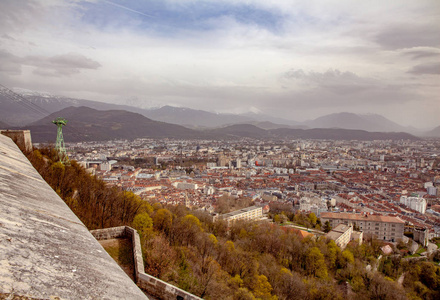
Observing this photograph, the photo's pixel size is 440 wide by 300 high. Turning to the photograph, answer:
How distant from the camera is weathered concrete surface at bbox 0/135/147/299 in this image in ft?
2.57

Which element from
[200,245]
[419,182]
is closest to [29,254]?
[200,245]

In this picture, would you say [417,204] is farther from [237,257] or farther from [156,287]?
[156,287]

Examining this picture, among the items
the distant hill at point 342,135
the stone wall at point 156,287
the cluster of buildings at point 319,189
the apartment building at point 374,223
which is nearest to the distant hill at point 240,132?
the distant hill at point 342,135

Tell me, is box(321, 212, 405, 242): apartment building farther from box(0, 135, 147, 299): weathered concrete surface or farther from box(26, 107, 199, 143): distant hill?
box(26, 107, 199, 143): distant hill

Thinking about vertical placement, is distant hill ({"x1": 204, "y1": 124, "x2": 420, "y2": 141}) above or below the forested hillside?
above

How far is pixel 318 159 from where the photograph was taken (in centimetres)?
5866

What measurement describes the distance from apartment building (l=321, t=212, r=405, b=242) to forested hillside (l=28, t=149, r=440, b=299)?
1.89 meters

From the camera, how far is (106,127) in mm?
96938

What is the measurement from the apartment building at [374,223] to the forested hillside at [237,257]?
1892 millimetres

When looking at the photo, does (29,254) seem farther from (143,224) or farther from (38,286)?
(143,224)

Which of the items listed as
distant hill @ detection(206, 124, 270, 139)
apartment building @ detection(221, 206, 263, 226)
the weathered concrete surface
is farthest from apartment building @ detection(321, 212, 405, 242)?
distant hill @ detection(206, 124, 270, 139)

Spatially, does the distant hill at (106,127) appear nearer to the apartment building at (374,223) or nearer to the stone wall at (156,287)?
the apartment building at (374,223)

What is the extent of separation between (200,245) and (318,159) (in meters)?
53.4

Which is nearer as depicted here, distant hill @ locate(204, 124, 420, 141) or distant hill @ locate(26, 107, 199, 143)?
distant hill @ locate(26, 107, 199, 143)
